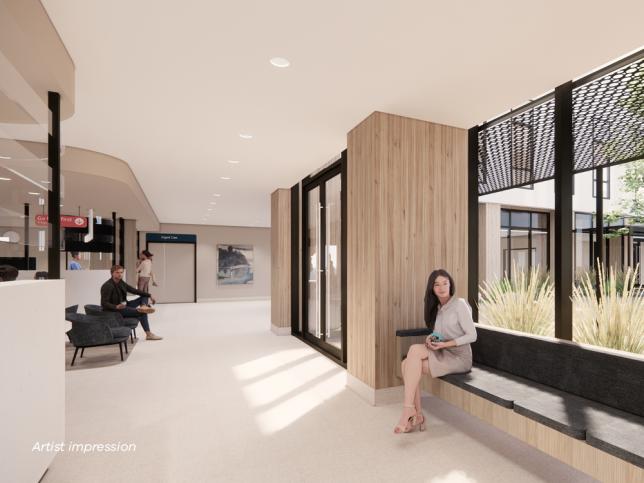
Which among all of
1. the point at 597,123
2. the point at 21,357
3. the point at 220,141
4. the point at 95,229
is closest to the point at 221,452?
the point at 21,357

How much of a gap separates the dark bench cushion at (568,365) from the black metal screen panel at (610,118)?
1.65 meters

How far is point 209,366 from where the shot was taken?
5254 mm

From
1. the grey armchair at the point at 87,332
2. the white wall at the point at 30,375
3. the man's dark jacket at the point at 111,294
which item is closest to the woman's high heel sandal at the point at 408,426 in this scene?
the white wall at the point at 30,375

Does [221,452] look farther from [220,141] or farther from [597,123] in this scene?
[597,123]

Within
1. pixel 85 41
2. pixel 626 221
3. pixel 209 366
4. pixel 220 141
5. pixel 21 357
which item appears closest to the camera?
pixel 21 357

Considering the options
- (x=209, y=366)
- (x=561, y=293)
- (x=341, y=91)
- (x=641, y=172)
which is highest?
(x=341, y=91)

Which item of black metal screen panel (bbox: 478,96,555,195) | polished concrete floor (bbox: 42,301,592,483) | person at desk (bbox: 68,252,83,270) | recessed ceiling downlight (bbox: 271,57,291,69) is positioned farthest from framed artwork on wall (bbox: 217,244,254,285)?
recessed ceiling downlight (bbox: 271,57,291,69)

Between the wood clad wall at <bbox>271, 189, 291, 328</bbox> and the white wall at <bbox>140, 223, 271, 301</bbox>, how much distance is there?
24.1 ft

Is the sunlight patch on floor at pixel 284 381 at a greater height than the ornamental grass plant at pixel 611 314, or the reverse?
the ornamental grass plant at pixel 611 314

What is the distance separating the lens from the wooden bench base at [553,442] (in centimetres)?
195

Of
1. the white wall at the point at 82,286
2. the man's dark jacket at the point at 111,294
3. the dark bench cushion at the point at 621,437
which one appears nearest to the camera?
the dark bench cushion at the point at 621,437

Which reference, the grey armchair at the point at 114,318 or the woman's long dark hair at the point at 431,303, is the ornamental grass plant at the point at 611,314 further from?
the grey armchair at the point at 114,318

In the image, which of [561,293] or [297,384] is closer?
[561,293]

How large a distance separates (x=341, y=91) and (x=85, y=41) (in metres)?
1.98
